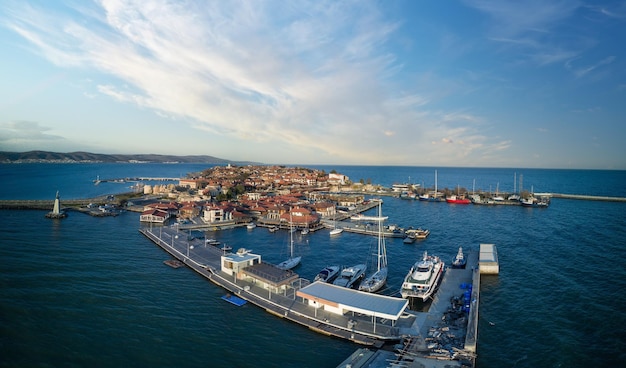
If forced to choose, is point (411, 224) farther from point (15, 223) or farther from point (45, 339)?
point (15, 223)

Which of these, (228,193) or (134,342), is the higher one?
(228,193)

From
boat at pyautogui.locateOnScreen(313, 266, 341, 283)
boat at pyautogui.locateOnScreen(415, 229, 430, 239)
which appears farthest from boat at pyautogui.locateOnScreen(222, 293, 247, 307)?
boat at pyautogui.locateOnScreen(415, 229, 430, 239)

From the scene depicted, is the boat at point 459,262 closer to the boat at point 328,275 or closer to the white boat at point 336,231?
the boat at point 328,275

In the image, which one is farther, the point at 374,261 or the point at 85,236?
the point at 85,236

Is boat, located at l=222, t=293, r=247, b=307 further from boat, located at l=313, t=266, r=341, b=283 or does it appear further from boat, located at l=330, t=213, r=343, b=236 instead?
boat, located at l=330, t=213, r=343, b=236

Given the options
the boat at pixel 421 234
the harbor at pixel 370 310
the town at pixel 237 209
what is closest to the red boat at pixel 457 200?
the town at pixel 237 209

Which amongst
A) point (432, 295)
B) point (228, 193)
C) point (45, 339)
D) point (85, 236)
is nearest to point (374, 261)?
point (432, 295)

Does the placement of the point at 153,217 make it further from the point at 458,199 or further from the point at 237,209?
the point at 458,199
